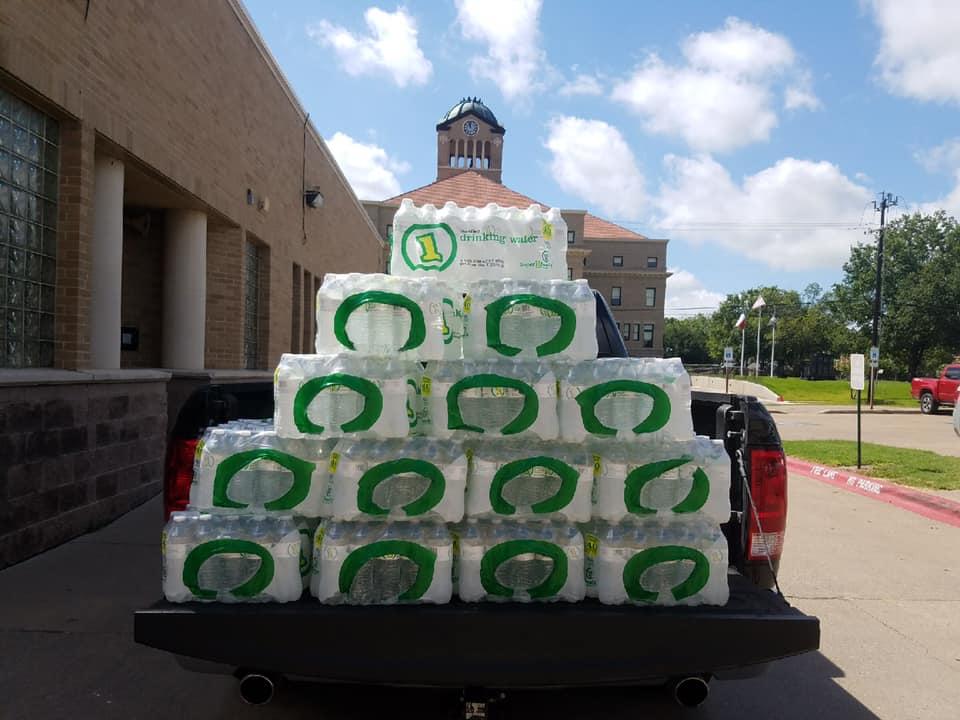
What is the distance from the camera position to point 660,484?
269 centimetres

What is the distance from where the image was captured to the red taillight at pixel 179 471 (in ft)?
9.61

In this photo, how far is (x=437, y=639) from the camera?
2354 mm

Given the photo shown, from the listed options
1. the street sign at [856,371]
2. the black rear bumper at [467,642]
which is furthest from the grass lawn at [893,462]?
the black rear bumper at [467,642]

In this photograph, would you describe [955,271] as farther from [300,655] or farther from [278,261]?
[300,655]

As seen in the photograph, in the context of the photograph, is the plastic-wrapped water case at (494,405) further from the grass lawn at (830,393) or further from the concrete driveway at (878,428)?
the grass lawn at (830,393)

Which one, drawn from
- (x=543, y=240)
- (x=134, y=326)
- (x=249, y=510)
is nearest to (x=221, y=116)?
(x=134, y=326)

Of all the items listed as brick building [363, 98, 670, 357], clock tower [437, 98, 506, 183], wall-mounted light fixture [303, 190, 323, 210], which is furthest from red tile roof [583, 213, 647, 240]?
wall-mounted light fixture [303, 190, 323, 210]

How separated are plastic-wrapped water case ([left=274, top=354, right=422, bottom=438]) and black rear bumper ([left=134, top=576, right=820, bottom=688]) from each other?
2.01ft

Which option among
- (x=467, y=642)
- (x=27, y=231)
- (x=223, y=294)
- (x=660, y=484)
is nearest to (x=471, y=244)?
(x=660, y=484)

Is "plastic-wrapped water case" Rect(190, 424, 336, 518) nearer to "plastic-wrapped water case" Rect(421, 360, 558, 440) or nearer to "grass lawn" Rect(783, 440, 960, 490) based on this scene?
"plastic-wrapped water case" Rect(421, 360, 558, 440)

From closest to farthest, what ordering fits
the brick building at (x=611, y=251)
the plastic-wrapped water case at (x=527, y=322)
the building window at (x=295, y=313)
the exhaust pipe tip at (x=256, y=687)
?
1. the exhaust pipe tip at (x=256, y=687)
2. the plastic-wrapped water case at (x=527, y=322)
3. the building window at (x=295, y=313)
4. the brick building at (x=611, y=251)

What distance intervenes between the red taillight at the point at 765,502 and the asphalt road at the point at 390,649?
0.74 metres

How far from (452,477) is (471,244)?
4.51 feet

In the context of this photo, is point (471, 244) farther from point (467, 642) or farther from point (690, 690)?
point (690, 690)
